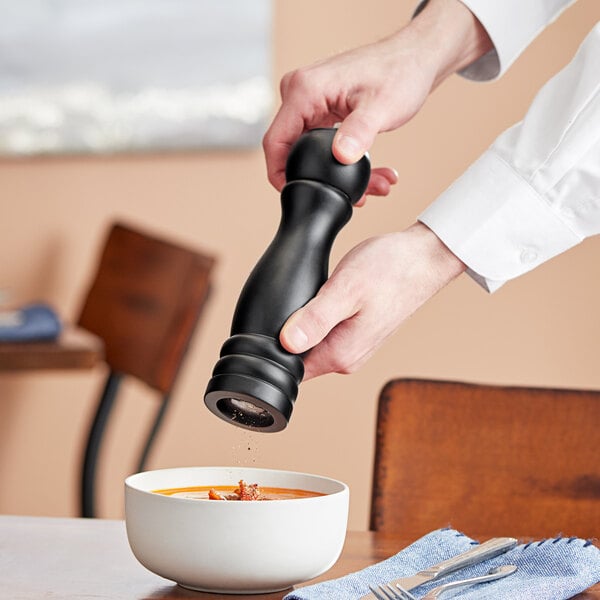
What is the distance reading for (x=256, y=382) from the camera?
0.64 metres

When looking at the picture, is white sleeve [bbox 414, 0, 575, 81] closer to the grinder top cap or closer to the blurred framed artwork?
the grinder top cap

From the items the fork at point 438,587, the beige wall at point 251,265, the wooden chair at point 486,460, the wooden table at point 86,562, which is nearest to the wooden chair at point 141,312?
the beige wall at point 251,265

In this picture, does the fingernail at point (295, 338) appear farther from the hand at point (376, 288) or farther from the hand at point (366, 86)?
the hand at point (366, 86)

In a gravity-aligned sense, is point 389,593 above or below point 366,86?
below

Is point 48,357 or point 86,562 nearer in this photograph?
point 86,562

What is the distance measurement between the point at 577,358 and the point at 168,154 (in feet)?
3.29

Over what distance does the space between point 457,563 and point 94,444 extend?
1.43m

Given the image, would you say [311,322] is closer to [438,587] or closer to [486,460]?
[438,587]

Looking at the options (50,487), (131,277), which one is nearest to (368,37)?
(131,277)

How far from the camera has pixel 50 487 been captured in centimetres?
242

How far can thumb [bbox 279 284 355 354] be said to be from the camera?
668 mm

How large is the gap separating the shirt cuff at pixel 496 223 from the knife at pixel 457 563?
0.23 m

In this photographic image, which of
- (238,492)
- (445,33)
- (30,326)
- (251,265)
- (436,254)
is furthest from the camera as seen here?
(251,265)

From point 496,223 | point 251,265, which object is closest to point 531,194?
point 496,223
